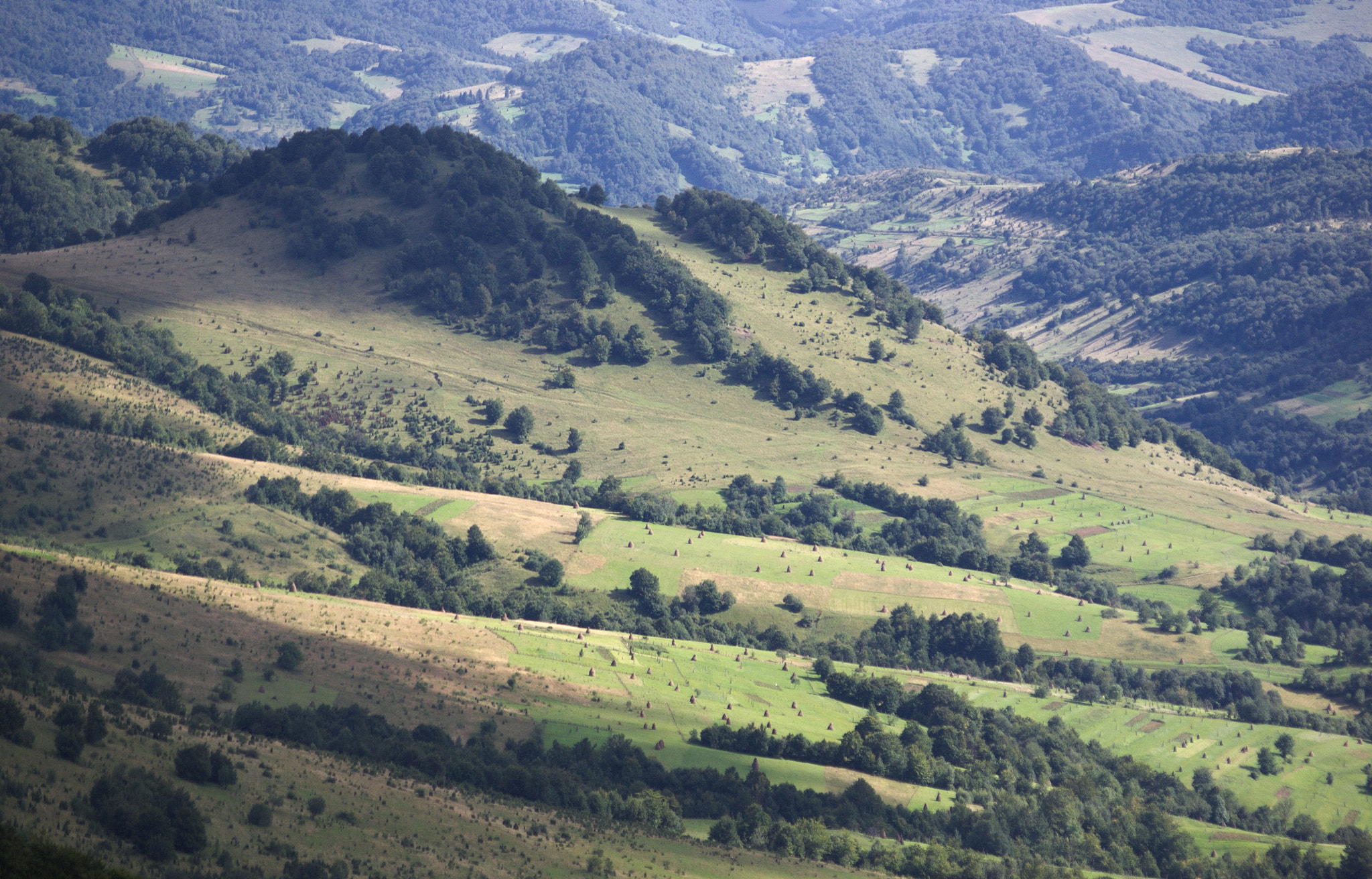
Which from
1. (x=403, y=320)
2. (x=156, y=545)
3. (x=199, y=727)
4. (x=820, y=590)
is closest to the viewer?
(x=199, y=727)

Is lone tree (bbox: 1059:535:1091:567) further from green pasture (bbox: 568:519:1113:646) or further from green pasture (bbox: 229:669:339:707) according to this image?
green pasture (bbox: 229:669:339:707)

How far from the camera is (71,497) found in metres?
120

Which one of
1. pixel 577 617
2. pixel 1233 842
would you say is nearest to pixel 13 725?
pixel 577 617

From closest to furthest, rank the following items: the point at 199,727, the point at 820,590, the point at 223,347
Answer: the point at 199,727, the point at 820,590, the point at 223,347

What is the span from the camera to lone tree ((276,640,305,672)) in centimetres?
8925

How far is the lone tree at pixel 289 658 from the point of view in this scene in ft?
293

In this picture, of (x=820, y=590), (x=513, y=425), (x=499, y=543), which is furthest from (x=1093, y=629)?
(x=513, y=425)

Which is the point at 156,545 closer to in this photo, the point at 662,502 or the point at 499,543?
the point at 499,543

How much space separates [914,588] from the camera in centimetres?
14425

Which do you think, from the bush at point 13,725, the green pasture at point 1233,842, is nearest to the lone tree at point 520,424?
→ the green pasture at point 1233,842

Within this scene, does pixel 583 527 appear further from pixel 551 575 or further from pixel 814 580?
pixel 814 580

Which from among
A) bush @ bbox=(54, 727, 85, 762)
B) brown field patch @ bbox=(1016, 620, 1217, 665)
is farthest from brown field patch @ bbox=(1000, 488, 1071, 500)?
bush @ bbox=(54, 727, 85, 762)

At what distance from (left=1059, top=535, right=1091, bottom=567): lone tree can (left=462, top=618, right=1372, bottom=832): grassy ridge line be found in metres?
37.5

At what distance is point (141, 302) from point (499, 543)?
253 ft
